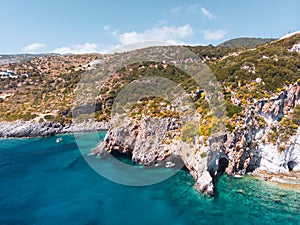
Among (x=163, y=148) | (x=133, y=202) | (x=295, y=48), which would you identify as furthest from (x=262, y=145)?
(x=295, y=48)

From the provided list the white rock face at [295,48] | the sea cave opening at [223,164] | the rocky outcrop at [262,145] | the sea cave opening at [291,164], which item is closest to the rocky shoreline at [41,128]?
the sea cave opening at [223,164]

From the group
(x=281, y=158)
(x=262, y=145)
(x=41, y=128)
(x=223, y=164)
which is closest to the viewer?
(x=281, y=158)

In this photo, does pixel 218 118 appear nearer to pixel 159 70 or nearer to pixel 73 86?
pixel 159 70

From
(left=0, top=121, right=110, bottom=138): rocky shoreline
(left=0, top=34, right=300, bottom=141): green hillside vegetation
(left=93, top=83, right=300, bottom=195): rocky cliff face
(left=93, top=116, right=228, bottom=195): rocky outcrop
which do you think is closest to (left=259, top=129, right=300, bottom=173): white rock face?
(left=93, top=83, right=300, bottom=195): rocky cliff face

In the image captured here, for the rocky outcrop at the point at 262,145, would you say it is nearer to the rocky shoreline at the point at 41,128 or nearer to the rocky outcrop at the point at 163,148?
the rocky outcrop at the point at 163,148

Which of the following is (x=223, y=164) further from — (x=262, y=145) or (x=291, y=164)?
(x=291, y=164)

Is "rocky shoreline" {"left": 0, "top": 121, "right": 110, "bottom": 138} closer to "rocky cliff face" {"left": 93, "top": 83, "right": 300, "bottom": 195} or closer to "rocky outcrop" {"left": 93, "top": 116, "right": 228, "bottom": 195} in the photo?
"rocky outcrop" {"left": 93, "top": 116, "right": 228, "bottom": 195}
